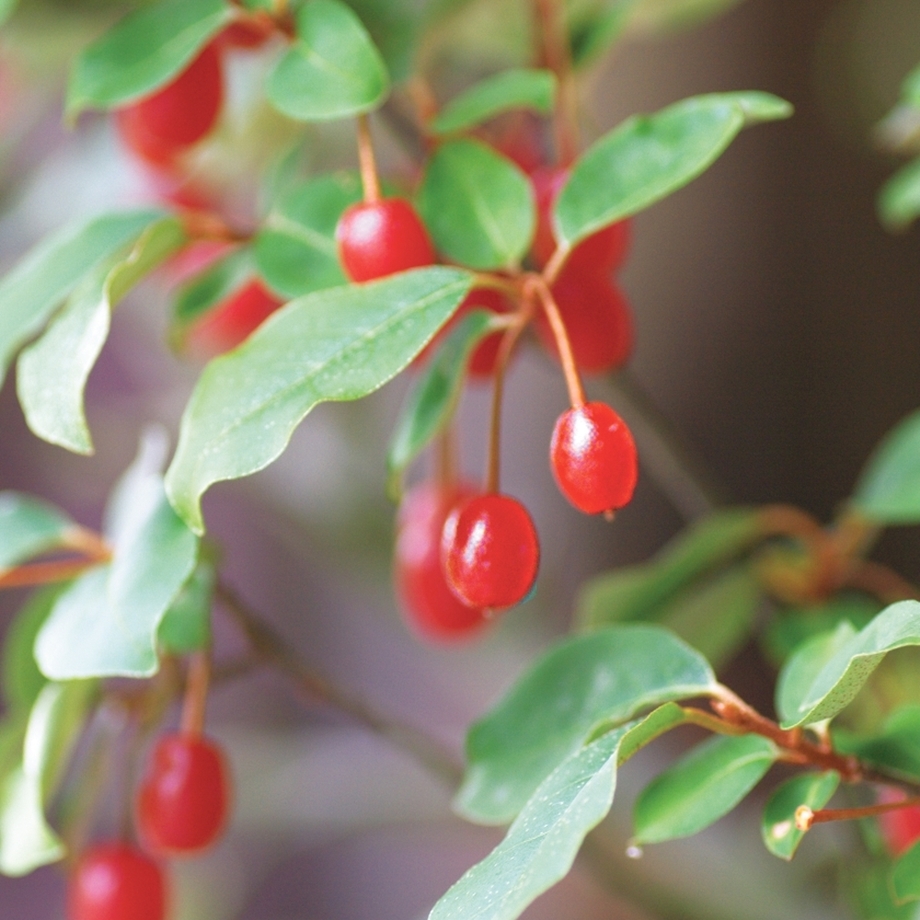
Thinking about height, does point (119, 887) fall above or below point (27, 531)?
below

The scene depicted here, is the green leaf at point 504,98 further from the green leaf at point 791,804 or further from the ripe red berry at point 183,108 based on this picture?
the green leaf at point 791,804

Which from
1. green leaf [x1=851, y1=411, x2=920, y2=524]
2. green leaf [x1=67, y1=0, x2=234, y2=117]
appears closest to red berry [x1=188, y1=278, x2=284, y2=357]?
green leaf [x1=67, y1=0, x2=234, y2=117]

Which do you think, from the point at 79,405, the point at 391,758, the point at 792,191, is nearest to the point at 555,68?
the point at 79,405

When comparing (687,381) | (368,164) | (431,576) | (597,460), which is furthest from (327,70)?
(687,381)

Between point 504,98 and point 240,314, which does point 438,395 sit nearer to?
point 504,98

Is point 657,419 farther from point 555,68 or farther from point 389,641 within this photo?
point 389,641
